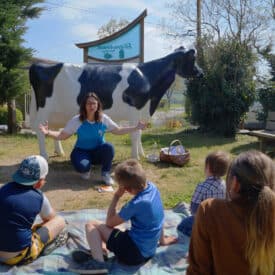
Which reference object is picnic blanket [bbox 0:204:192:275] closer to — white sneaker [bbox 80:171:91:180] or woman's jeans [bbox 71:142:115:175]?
woman's jeans [bbox 71:142:115:175]

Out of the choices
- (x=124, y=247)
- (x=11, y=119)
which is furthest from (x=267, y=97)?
(x=124, y=247)

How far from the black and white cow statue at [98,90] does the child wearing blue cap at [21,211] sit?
385cm

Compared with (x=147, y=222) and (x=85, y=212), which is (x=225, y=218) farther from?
(x=85, y=212)

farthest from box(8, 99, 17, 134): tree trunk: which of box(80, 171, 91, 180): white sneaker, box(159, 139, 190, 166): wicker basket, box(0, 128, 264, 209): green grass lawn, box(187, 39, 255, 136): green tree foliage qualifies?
box(80, 171, 91, 180): white sneaker

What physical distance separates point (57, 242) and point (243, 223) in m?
2.16

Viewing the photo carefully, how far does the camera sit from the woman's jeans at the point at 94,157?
5.98 m

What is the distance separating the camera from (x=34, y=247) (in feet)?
10.7

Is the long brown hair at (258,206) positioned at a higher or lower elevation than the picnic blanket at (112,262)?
higher

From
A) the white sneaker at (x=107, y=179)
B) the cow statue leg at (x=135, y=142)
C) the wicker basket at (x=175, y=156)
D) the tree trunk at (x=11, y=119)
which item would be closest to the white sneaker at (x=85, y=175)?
the white sneaker at (x=107, y=179)

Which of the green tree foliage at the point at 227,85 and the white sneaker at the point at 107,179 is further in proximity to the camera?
the green tree foliage at the point at 227,85

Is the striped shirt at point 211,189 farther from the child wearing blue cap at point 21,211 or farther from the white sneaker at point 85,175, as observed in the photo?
Result: the white sneaker at point 85,175

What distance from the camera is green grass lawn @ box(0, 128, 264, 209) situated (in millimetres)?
5574

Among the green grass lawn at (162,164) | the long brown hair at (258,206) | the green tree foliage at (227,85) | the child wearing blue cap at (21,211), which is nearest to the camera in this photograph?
the long brown hair at (258,206)

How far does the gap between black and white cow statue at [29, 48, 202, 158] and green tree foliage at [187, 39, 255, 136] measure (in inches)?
227
